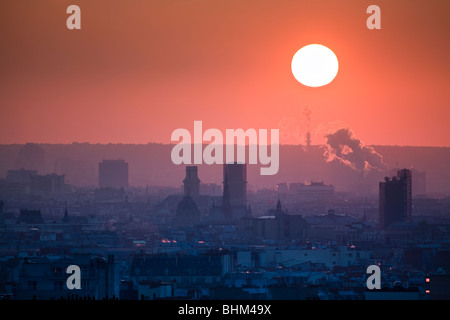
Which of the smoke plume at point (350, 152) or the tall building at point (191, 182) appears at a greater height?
the smoke plume at point (350, 152)

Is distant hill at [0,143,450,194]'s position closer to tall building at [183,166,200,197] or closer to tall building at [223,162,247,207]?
tall building at [183,166,200,197]

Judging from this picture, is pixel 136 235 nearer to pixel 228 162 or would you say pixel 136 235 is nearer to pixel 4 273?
pixel 228 162

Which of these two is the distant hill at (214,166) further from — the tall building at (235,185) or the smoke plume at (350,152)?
the tall building at (235,185)

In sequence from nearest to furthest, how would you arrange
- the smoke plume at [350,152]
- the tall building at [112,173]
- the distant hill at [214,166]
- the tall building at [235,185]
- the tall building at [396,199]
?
the smoke plume at [350,152] < the tall building at [396,199] < the distant hill at [214,166] < the tall building at [235,185] < the tall building at [112,173]

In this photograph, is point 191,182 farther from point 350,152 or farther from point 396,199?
point 350,152

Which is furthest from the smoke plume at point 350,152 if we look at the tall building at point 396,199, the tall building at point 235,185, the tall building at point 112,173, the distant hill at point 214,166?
the tall building at point 112,173
